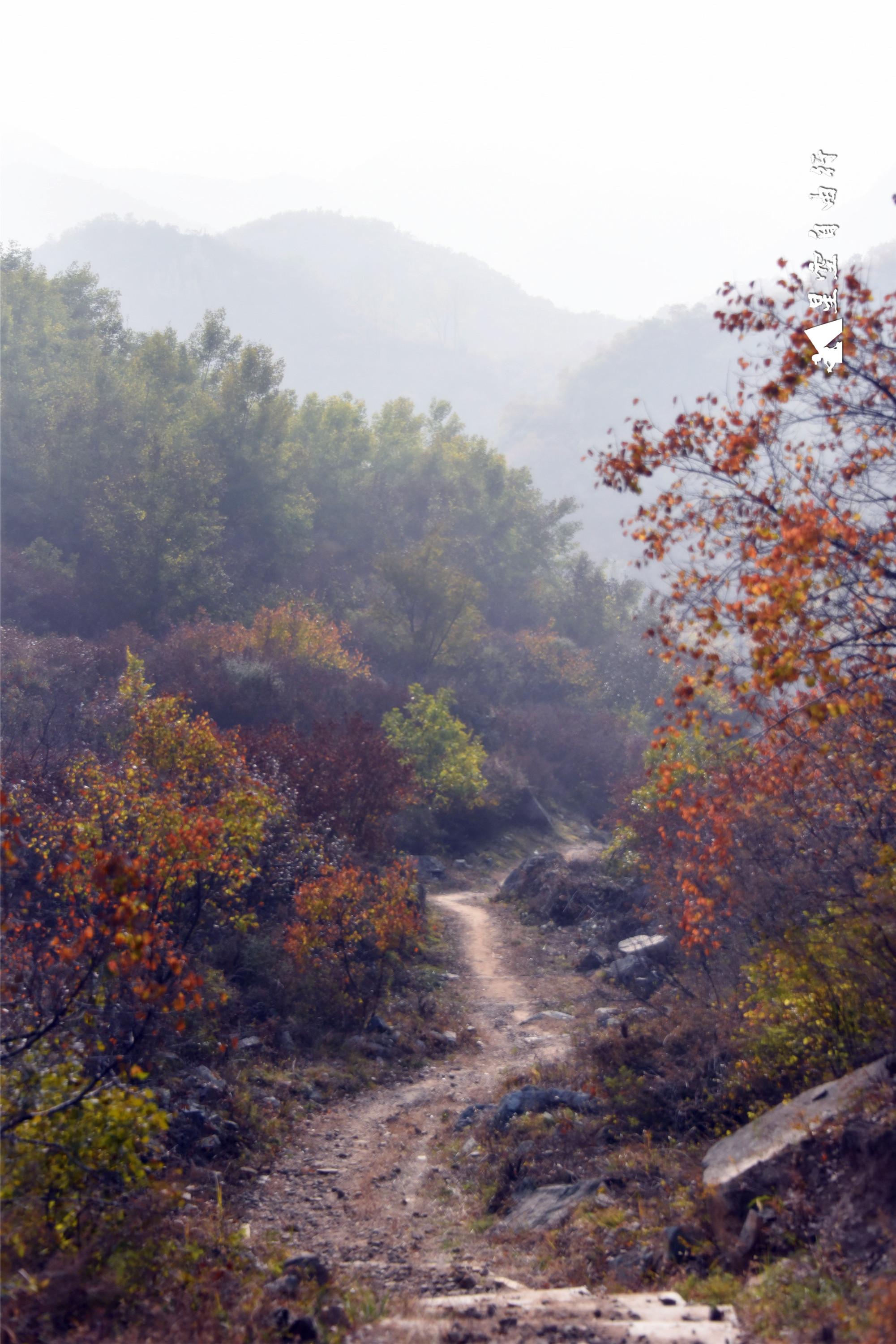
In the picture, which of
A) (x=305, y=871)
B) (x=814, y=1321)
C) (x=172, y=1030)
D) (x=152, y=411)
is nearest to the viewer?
(x=814, y=1321)

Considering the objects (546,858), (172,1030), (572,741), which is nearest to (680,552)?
(572,741)

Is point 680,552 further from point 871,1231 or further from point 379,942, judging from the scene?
point 871,1231

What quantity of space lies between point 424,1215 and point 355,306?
181m

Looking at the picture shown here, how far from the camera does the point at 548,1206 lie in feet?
21.7

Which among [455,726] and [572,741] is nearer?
[455,726]

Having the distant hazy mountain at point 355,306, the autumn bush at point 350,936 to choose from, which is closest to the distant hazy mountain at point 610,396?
the distant hazy mountain at point 355,306

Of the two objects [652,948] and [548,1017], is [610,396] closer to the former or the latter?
[652,948]

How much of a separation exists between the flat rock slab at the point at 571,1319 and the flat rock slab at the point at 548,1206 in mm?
1268

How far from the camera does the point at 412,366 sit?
520ft

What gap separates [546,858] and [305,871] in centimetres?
875

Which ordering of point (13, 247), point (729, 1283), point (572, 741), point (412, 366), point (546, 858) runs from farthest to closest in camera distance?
point (412, 366), point (13, 247), point (572, 741), point (546, 858), point (729, 1283)

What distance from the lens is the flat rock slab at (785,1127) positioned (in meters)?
5.25

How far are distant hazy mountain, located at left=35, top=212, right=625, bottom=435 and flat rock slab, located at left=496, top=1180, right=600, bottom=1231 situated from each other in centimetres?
12543

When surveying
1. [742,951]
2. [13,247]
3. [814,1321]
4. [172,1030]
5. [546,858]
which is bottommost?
[546,858]
